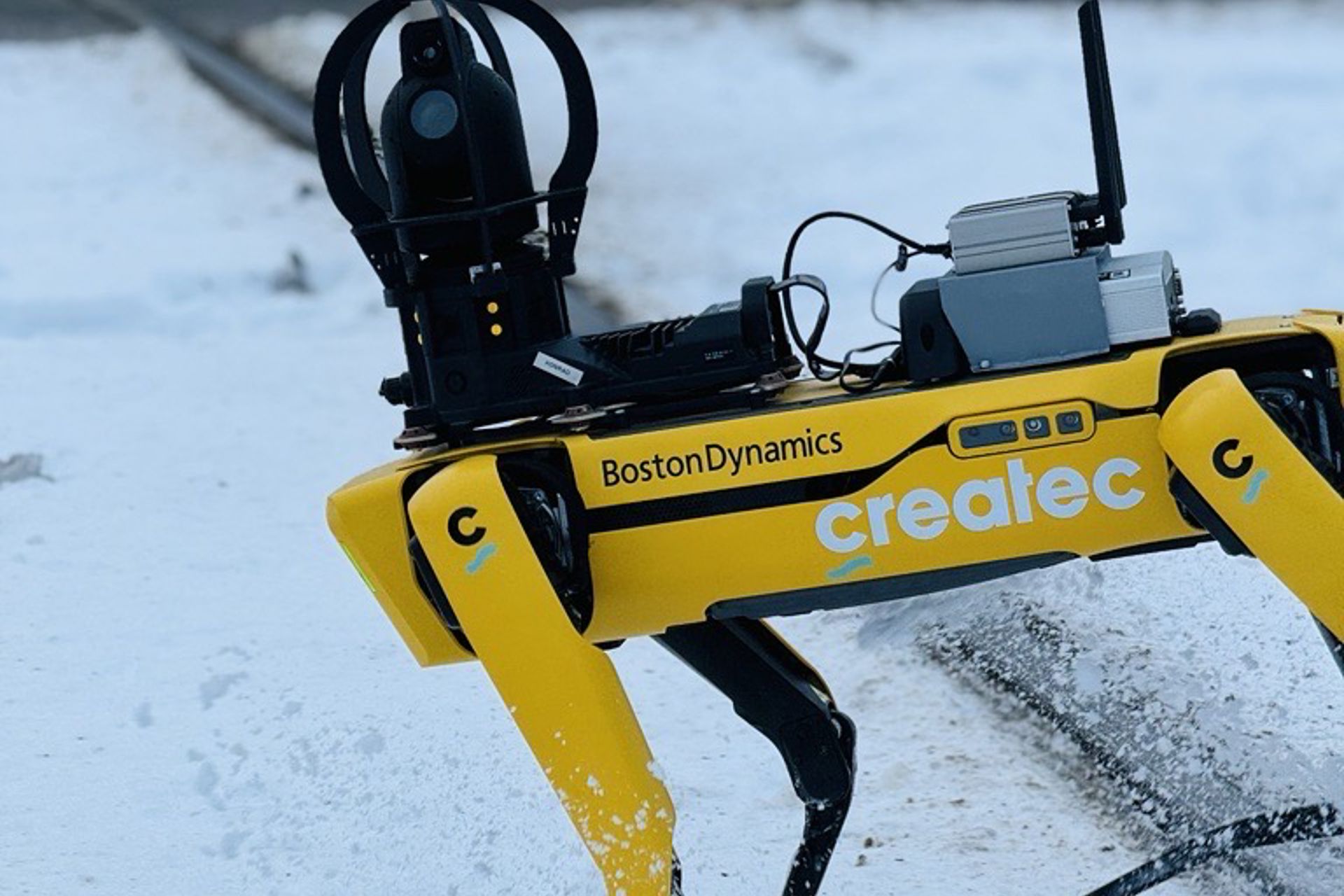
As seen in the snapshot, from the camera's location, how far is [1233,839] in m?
3.40

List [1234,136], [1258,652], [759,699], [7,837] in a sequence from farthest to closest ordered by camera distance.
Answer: [1234,136], [1258,652], [7,837], [759,699]

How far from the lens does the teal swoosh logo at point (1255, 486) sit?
2961 millimetres

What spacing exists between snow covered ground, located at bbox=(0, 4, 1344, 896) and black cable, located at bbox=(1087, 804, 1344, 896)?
0.37 meters

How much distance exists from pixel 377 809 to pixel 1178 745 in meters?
1.65

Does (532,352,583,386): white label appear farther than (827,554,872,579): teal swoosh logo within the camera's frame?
Yes

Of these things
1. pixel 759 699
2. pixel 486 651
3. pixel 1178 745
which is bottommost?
pixel 1178 745

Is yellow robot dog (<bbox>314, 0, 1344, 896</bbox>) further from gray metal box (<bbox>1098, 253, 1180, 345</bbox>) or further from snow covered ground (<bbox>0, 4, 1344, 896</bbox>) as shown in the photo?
snow covered ground (<bbox>0, 4, 1344, 896</bbox>)

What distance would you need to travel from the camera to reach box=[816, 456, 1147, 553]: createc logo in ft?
10.1

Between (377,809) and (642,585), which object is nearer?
(642,585)

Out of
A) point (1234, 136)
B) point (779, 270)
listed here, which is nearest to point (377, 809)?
point (779, 270)

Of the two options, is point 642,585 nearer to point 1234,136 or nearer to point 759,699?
point 759,699

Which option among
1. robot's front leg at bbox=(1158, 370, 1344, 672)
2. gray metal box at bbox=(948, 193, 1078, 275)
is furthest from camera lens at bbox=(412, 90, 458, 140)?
robot's front leg at bbox=(1158, 370, 1344, 672)

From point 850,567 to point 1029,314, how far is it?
48cm

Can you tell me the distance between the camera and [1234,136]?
358 inches
